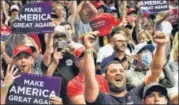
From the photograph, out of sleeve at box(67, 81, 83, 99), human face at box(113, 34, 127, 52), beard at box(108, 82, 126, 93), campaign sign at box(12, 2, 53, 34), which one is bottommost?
sleeve at box(67, 81, 83, 99)

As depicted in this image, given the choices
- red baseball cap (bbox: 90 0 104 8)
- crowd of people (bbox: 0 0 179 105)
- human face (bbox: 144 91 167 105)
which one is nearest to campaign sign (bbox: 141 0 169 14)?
crowd of people (bbox: 0 0 179 105)

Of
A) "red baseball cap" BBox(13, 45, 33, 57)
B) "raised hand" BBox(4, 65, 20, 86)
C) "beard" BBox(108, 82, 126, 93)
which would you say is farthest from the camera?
"red baseball cap" BBox(13, 45, 33, 57)

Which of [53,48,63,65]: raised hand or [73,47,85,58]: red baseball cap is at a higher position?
[73,47,85,58]: red baseball cap

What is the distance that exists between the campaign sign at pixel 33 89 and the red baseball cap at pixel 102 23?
2777mm

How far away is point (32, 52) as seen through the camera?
24.9 ft

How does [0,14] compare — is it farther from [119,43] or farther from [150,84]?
[150,84]

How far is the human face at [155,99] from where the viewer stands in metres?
5.93

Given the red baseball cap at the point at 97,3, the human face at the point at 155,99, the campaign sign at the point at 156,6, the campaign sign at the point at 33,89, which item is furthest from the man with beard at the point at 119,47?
the red baseball cap at the point at 97,3

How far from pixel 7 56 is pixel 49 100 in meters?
1.79

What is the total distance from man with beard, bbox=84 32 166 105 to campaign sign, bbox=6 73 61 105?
44cm

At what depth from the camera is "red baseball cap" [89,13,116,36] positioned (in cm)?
912

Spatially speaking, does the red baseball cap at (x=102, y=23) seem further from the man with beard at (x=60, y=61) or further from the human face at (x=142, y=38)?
the man with beard at (x=60, y=61)

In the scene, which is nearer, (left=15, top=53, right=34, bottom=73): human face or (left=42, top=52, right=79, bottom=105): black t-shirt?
(left=15, top=53, right=34, bottom=73): human face

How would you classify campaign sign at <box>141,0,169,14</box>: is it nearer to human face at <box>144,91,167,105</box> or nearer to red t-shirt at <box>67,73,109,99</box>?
red t-shirt at <box>67,73,109,99</box>
